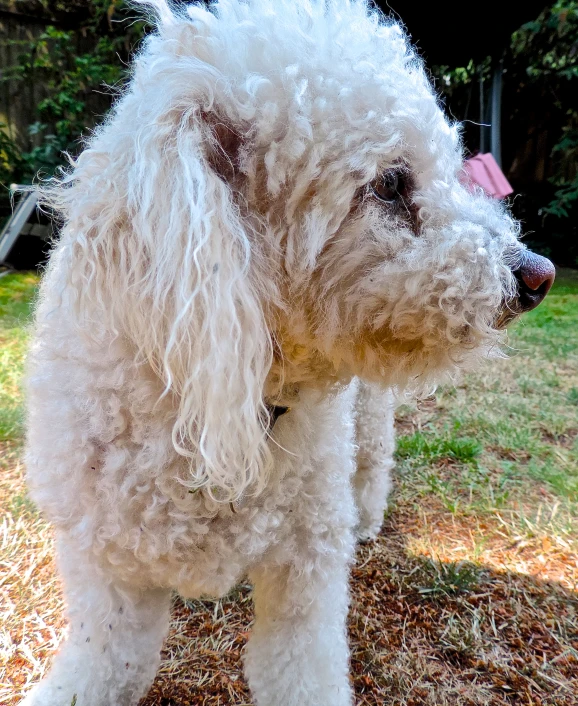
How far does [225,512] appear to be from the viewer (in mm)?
972

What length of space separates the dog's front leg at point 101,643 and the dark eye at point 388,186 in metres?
0.88

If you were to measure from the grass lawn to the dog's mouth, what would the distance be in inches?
35.2

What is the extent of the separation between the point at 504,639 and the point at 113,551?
1012mm

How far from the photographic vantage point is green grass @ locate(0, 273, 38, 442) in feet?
7.47

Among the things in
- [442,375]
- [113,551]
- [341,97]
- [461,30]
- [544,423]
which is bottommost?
[544,423]

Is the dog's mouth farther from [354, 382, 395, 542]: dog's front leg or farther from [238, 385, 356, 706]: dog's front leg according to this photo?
[354, 382, 395, 542]: dog's front leg

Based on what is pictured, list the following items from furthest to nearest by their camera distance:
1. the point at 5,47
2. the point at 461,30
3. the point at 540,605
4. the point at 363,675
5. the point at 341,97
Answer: the point at 5,47 < the point at 461,30 < the point at 540,605 < the point at 363,675 < the point at 341,97

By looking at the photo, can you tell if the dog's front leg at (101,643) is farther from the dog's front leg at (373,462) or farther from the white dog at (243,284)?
the dog's front leg at (373,462)

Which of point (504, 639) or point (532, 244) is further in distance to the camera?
point (532, 244)

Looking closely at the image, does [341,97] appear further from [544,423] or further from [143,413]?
[544,423]

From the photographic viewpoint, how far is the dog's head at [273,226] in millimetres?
775

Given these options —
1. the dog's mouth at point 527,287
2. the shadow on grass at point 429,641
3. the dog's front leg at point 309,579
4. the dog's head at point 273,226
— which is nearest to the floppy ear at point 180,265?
the dog's head at point 273,226

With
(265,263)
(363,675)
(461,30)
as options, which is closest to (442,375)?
(265,263)

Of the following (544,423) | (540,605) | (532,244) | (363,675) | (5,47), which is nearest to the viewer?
(363,675)
